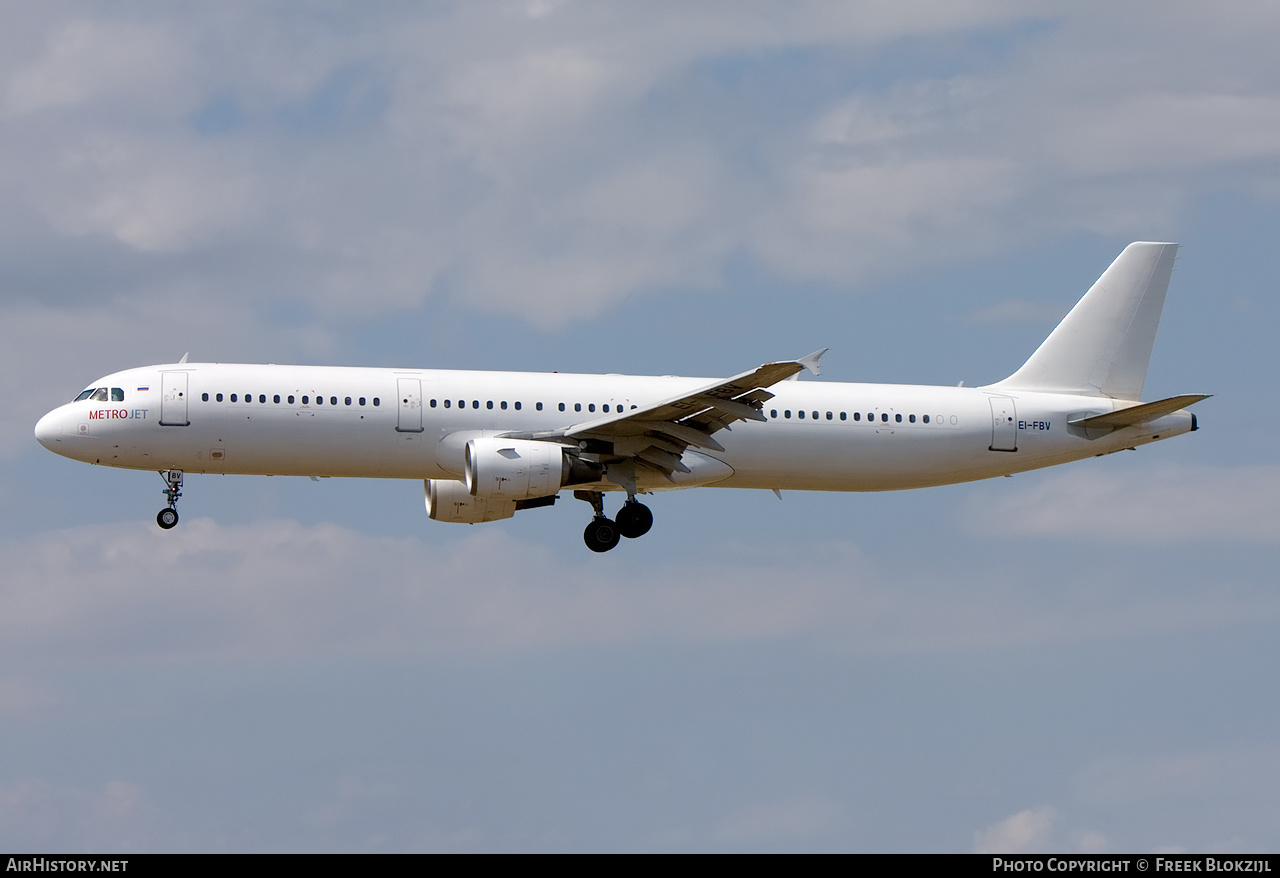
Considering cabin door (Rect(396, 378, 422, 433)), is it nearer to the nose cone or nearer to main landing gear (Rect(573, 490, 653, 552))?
main landing gear (Rect(573, 490, 653, 552))

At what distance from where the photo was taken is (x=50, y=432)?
49.6m

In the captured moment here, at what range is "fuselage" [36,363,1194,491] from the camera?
161 feet

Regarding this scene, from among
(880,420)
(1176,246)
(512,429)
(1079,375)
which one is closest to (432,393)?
(512,429)

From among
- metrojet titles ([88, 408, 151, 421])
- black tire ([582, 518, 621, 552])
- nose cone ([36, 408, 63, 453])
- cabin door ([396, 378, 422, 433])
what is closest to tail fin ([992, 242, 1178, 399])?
black tire ([582, 518, 621, 552])

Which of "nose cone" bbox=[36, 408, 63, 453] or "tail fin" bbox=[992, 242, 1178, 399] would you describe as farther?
"tail fin" bbox=[992, 242, 1178, 399]

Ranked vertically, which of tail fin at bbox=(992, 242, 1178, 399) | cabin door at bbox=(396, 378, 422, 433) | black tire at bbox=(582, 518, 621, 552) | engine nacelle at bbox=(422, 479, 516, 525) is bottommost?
black tire at bbox=(582, 518, 621, 552)

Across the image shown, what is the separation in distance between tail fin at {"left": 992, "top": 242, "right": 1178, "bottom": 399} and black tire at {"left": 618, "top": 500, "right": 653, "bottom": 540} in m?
12.3

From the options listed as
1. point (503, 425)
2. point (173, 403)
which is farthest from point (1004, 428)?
point (173, 403)

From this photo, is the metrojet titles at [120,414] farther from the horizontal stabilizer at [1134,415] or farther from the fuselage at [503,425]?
the horizontal stabilizer at [1134,415]

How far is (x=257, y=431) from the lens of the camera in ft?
160

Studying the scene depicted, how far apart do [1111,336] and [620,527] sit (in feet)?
56.2

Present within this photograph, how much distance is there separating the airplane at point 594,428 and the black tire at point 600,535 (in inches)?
1.7

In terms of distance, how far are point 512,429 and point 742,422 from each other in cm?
658

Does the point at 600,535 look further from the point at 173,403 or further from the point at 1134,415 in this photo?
the point at 1134,415
